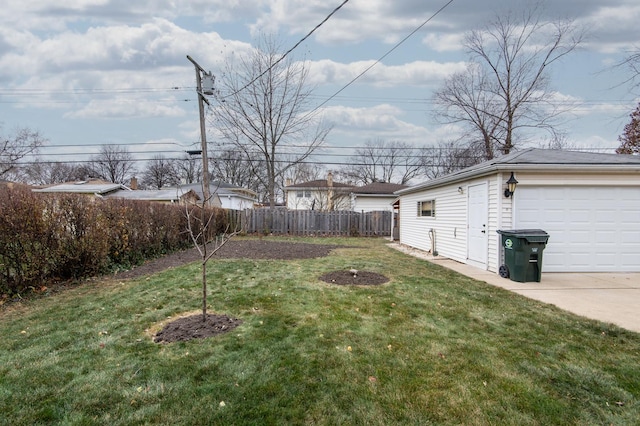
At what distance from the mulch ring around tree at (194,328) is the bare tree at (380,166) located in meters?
36.5

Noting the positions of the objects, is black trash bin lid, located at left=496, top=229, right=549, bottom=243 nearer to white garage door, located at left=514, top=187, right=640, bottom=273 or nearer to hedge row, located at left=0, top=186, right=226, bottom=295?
white garage door, located at left=514, top=187, right=640, bottom=273

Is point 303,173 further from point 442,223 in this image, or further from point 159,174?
point 442,223

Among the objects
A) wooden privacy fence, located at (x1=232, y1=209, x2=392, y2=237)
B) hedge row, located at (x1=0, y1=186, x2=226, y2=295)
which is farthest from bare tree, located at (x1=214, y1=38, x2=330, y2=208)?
hedge row, located at (x1=0, y1=186, x2=226, y2=295)

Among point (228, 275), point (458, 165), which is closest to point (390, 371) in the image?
point (228, 275)

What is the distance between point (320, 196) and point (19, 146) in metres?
24.3

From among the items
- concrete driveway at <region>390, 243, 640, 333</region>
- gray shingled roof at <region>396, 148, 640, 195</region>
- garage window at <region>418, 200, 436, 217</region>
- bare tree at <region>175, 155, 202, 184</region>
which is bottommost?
concrete driveway at <region>390, 243, 640, 333</region>

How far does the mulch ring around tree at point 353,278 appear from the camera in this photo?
19.6ft

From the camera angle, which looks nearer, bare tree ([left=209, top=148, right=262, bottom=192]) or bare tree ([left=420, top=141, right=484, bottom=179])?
bare tree ([left=420, top=141, right=484, bottom=179])

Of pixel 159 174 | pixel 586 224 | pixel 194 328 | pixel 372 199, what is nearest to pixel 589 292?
pixel 586 224

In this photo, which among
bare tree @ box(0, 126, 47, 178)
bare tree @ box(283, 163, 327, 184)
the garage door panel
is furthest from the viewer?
bare tree @ box(283, 163, 327, 184)

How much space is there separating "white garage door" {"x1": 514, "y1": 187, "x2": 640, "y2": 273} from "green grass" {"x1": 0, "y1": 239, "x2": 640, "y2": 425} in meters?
3.04

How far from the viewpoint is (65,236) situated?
572 centimetres

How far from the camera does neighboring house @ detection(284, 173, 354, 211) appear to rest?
28688mm

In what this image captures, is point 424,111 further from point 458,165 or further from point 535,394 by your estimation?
point 535,394
